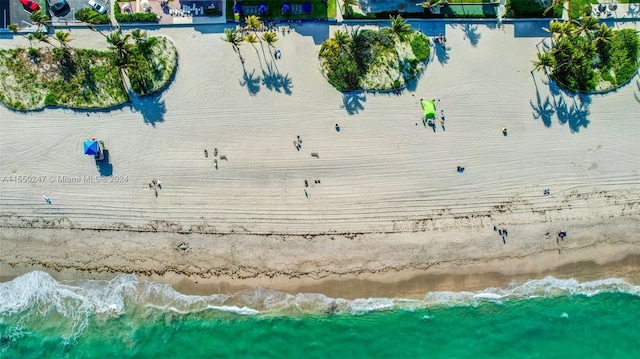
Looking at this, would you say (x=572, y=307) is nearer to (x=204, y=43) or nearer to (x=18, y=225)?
(x=204, y=43)

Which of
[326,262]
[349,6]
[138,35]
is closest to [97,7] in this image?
[138,35]

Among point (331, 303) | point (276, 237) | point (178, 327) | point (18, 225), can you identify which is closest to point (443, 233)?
point (331, 303)

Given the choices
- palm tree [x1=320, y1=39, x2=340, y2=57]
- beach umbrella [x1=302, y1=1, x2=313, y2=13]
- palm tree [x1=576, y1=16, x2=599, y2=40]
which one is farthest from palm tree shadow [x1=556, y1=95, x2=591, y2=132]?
beach umbrella [x1=302, y1=1, x2=313, y2=13]

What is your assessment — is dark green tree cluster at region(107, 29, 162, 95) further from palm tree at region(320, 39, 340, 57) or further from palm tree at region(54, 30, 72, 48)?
palm tree at region(320, 39, 340, 57)

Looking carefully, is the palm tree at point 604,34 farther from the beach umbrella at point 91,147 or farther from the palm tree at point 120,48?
the beach umbrella at point 91,147

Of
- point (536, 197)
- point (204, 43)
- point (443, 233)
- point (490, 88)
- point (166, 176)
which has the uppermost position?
point (204, 43)
